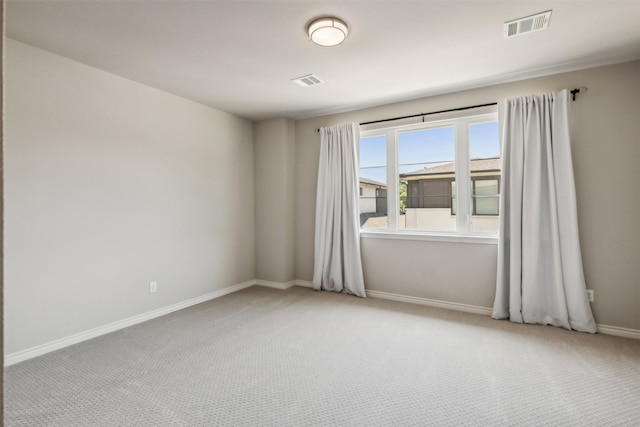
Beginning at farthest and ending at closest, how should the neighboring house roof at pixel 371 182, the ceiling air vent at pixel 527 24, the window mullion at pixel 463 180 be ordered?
the neighboring house roof at pixel 371 182 → the window mullion at pixel 463 180 → the ceiling air vent at pixel 527 24

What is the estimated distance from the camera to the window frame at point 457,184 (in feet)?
12.1

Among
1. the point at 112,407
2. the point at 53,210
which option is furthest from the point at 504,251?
the point at 53,210

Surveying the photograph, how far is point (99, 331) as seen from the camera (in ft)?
10.0

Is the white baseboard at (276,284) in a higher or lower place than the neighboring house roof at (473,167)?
lower

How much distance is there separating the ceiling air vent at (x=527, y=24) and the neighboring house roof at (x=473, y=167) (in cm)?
143

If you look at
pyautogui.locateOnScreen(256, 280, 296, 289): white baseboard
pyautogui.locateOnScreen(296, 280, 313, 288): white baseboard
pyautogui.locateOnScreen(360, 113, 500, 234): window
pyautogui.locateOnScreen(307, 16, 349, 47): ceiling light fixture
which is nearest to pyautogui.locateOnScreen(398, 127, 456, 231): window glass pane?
pyautogui.locateOnScreen(360, 113, 500, 234): window

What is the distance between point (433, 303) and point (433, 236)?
0.80 m

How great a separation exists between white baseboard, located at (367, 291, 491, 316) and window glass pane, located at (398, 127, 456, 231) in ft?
2.87

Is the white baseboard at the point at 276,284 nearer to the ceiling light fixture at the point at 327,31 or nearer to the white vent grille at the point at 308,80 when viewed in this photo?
the white vent grille at the point at 308,80

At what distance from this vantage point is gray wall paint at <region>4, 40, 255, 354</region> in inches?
102

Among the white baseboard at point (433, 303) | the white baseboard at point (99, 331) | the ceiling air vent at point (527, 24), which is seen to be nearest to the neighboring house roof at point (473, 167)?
the ceiling air vent at point (527, 24)

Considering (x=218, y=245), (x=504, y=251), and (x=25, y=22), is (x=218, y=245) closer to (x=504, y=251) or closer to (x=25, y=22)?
(x=25, y=22)

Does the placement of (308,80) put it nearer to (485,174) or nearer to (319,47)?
(319,47)

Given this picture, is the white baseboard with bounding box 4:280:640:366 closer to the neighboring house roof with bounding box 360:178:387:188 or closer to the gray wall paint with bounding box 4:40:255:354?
the gray wall paint with bounding box 4:40:255:354
